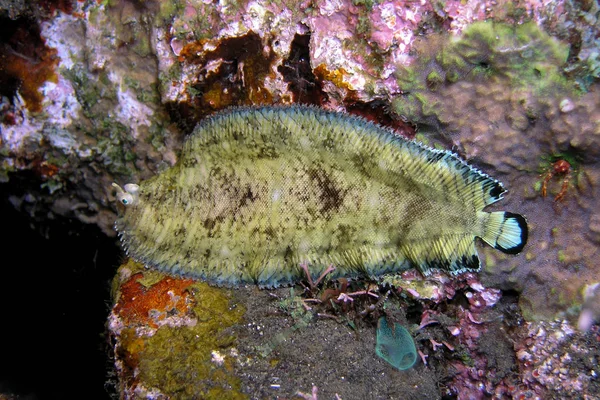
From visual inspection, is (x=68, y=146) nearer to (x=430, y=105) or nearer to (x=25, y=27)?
(x=25, y=27)

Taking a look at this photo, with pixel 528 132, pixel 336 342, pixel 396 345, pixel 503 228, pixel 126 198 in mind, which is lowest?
pixel 336 342

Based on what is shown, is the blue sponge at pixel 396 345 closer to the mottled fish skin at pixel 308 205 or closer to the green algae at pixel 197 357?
the mottled fish skin at pixel 308 205

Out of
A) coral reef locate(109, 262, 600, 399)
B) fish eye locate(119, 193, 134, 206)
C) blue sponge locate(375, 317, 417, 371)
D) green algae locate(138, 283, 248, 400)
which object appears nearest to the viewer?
green algae locate(138, 283, 248, 400)

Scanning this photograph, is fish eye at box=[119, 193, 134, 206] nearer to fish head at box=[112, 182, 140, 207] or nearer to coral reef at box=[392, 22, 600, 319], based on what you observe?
fish head at box=[112, 182, 140, 207]

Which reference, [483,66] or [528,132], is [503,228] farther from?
[483,66]

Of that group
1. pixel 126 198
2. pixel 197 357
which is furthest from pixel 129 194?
pixel 197 357

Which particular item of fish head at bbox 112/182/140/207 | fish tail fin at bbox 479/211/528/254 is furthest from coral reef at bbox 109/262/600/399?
fish head at bbox 112/182/140/207

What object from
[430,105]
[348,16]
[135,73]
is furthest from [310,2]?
[135,73]
